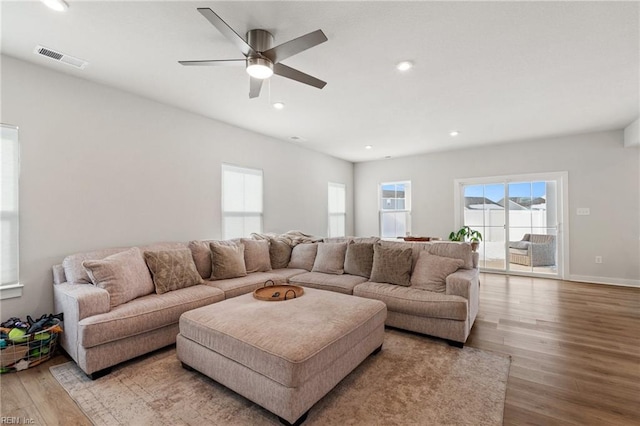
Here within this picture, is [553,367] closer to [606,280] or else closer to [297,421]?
[297,421]

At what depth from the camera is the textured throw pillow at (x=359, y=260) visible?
11.8 ft

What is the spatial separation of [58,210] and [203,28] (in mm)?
2257

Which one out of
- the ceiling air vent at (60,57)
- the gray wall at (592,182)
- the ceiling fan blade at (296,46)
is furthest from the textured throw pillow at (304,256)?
the gray wall at (592,182)

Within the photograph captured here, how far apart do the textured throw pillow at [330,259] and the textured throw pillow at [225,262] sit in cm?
101

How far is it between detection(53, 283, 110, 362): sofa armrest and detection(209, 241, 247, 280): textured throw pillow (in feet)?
3.91

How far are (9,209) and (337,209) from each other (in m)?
5.58

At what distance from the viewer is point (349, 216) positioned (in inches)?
298

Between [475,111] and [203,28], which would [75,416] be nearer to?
[203,28]

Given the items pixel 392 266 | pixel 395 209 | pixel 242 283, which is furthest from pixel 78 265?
pixel 395 209

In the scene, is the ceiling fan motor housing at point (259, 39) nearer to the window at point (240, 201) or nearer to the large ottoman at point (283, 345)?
the large ottoman at point (283, 345)

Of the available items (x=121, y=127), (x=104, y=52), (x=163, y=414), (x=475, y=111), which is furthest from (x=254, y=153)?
(x=163, y=414)

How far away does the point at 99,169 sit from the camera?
3098mm

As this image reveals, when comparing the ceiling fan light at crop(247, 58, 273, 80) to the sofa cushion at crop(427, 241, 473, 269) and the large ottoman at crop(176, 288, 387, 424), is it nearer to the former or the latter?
the large ottoman at crop(176, 288, 387, 424)

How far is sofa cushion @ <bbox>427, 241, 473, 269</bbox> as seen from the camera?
10.9 feet
